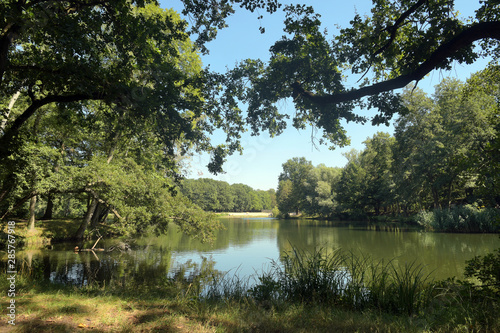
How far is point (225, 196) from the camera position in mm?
103938

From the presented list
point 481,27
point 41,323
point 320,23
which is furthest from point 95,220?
point 481,27

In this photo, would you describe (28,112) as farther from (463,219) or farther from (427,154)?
(427,154)

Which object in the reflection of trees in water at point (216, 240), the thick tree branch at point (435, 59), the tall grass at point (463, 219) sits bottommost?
the reflection of trees in water at point (216, 240)

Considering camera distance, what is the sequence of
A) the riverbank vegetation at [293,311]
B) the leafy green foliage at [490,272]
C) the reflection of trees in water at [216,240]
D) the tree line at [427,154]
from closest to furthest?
1. the riverbank vegetation at [293,311]
2. the leafy green foliage at [490,272]
3. the reflection of trees in water at [216,240]
4. the tree line at [427,154]

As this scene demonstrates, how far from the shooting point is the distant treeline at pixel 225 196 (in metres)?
89.6

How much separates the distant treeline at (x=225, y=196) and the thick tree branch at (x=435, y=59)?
7639 cm

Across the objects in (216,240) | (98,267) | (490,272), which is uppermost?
(490,272)

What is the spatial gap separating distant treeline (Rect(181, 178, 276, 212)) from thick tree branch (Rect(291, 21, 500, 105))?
7639 cm

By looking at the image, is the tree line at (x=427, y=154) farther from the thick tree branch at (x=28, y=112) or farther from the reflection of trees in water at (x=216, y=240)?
the reflection of trees in water at (x=216, y=240)

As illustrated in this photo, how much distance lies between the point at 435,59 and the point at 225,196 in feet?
330

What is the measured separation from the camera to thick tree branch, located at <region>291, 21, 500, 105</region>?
456 cm

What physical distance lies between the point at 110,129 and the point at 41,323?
5.43m

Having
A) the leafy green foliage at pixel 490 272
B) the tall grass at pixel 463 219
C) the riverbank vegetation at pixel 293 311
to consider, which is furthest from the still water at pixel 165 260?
the tall grass at pixel 463 219

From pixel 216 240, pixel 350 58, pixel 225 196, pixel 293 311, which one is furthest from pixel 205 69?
pixel 225 196
